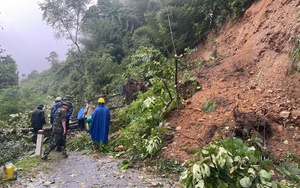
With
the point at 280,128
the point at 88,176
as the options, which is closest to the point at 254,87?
the point at 280,128

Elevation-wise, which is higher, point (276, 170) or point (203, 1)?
point (203, 1)

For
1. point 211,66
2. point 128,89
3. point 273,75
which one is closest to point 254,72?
point 273,75

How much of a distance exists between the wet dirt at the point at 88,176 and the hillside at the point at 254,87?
1048mm

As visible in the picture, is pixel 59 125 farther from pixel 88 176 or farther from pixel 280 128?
pixel 280 128

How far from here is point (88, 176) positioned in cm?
589

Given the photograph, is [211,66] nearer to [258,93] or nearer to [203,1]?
[258,93]

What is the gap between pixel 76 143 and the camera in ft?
29.2

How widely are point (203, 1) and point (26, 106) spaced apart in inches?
427

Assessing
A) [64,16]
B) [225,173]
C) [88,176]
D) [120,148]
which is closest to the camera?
[225,173]

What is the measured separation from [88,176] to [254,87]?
15.5 ft

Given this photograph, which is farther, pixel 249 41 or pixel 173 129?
pixel 249 41

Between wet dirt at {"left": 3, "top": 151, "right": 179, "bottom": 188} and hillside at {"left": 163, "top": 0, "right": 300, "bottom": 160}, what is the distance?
1.05 m

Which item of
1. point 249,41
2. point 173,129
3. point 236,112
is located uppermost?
point 249,41

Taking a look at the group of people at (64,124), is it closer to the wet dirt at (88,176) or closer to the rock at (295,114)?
the wet dirt at (88,176)
